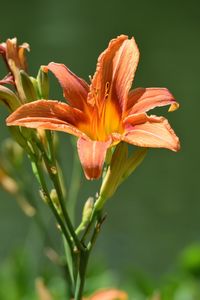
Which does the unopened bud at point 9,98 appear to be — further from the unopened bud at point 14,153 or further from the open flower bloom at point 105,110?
the unopened bud at point 14,153

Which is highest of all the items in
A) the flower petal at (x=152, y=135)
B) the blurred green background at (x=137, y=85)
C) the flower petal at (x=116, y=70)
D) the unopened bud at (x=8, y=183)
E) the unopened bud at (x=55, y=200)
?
the flower petal at (x=116, y=70)

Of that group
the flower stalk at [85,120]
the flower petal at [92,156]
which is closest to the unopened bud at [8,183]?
the flower stalk at [85,120]

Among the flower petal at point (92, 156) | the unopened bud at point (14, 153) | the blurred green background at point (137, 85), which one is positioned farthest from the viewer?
the blurred green background at point (137, 85)

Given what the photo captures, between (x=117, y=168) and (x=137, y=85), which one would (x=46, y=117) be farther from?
(x=137, y=85)

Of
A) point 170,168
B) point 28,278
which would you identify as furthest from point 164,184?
point 28,278

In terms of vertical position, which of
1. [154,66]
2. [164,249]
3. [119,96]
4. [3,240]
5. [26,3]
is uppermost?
[119,96]

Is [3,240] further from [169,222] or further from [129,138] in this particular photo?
[129,138]
